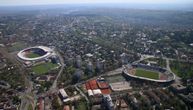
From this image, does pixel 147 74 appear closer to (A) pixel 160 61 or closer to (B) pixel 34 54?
(A) pixel 160 61

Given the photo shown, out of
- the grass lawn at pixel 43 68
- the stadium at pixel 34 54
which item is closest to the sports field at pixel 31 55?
the stadium at pixel 34 54

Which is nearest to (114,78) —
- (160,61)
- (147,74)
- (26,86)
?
(147,74)

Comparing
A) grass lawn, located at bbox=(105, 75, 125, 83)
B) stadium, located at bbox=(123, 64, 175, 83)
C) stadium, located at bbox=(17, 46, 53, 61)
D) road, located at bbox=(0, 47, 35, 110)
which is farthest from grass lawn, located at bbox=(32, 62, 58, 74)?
stadium, located at bbox=(123, 64, 175, 83)

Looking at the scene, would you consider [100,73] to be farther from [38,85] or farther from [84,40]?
[84,40]

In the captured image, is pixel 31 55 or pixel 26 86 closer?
pixel 26 86

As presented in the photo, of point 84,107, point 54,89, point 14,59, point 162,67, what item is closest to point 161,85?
point 162,67
